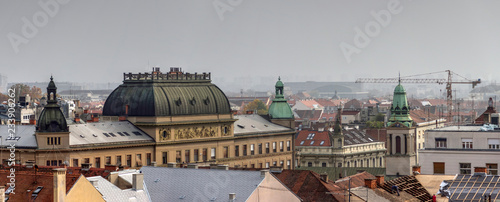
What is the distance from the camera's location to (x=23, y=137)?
389ft

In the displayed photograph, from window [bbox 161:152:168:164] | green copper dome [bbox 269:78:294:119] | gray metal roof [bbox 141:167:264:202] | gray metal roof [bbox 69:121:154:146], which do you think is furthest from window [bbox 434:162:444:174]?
green copper dome [bbox 269:78:294:119]

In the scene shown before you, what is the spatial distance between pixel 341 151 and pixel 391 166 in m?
26.0

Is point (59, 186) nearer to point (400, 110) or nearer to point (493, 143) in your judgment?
point (493, 143)

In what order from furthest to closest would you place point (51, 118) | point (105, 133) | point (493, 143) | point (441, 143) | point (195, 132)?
point (195, 132) → point (105, 133) → point (51, 118) → point (441, 143) → point (493, 143)

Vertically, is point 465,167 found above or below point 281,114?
below

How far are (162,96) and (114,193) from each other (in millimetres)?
58787

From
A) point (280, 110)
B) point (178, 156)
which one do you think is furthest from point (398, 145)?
point (178, 156)

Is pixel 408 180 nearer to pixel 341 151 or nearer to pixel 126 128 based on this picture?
pixel 126 128

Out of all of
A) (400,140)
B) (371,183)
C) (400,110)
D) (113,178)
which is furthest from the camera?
(400,110)

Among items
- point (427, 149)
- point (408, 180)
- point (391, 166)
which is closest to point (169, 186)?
point (408, 180)

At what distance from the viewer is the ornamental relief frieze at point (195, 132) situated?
13634cm

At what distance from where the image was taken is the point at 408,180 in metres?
93.6

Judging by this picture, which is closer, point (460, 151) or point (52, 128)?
point (460, 151)

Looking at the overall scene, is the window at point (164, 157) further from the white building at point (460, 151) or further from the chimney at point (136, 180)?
the chimney at point (136, 180)
